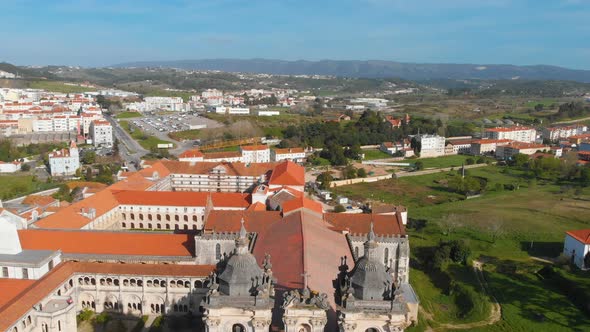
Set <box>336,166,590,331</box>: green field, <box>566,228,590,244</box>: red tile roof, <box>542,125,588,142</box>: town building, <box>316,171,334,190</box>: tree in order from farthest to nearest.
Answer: <box>542,125,588,142</box>: town building → <box>316,171,334,190</box>: tree → <box>566,228,590,244</box>: red tile roof → <box>336,166,590,331</box>: green field

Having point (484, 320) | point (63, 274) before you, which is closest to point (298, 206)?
point (484, 320)

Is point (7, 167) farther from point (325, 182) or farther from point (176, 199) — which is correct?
point (325, 182)

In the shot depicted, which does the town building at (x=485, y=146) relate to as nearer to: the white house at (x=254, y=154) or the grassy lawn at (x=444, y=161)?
the grassy lawn at (x=444, y=161)

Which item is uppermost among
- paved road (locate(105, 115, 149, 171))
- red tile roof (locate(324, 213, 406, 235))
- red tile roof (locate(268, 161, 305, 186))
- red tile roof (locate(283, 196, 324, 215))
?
red tile roof (locate(283, 196, 324, 215))

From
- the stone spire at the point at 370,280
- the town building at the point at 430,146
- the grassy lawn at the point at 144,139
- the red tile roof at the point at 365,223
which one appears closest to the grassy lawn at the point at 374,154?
the town building at the point at 430,146

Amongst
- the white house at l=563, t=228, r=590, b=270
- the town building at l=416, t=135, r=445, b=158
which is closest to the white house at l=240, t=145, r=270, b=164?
the town building at l=416, t=135, r=445, b=158

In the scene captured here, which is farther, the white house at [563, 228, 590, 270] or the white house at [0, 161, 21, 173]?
the white house at [0, 161, 21, 173]

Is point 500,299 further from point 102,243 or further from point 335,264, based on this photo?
point 102,243

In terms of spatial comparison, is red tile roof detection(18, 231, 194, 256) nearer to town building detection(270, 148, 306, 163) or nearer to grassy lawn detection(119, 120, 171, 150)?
town building detection(270, 148, 306, 163)
